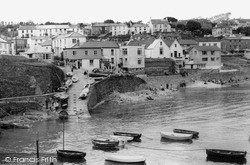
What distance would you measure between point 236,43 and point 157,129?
332ft

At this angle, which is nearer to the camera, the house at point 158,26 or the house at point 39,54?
the house at point 39,54

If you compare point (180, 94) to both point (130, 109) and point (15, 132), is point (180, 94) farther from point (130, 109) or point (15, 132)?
point (15, 132)

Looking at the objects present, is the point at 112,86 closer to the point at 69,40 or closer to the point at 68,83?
the point at 68,83

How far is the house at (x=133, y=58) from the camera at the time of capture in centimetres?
9288

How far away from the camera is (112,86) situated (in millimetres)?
72000

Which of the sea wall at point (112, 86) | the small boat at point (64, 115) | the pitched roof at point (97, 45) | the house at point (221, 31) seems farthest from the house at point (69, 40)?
the house at point (221, 31)

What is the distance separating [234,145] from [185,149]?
419 cm

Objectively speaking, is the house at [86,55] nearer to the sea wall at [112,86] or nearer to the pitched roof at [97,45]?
the pitched roof at [97,45]

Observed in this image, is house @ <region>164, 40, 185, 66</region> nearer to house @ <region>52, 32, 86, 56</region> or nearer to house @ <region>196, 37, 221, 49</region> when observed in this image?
house @ <region>196, 37, 221, 49</region>

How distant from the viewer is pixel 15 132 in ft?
146

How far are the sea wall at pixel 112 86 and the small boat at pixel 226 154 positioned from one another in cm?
2488

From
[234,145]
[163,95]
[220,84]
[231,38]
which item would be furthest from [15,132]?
[231,38]

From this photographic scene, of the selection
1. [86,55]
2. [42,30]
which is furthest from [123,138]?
[42,30]

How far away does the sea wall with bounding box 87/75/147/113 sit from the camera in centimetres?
6178
